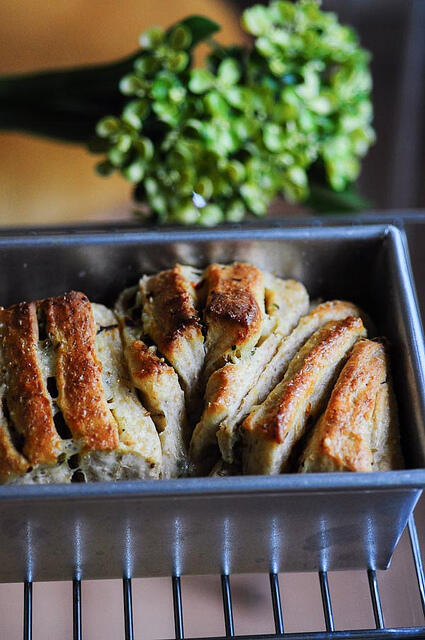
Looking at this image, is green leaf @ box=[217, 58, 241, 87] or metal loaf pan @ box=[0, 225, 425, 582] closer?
metal loaf pan @ box=[0, 225, 425, 582]

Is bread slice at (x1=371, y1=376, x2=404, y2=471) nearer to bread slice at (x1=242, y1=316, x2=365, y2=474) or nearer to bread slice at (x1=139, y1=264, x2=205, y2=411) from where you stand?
bread slice at (x1=242, y1=316, x2=365, y2=474)

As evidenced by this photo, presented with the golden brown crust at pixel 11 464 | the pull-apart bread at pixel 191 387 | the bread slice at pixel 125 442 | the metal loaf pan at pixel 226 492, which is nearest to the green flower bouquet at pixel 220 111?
the metal loaf pan at pixel 226 492

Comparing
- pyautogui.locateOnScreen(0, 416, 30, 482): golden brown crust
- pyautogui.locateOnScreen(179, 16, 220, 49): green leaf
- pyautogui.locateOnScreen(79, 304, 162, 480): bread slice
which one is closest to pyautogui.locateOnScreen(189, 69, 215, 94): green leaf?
pyautogui.locateOnScreen(179, 16, 220, 49): green leaf

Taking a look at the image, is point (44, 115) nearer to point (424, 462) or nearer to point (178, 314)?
point (178, 314)

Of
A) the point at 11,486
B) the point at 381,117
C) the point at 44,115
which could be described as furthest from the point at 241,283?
the point at 381,117

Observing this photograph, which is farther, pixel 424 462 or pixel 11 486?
pixel 424 462

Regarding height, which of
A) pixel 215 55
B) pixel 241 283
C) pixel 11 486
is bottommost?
pixel 11 486

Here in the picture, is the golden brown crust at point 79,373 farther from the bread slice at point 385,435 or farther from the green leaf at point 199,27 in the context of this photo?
→ the green leaf at point 199,27

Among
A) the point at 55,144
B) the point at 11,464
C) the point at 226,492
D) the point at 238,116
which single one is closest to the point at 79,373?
the point at 11,464
